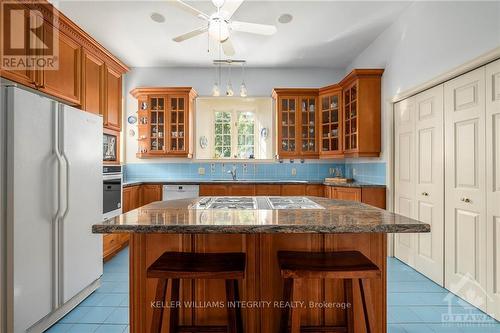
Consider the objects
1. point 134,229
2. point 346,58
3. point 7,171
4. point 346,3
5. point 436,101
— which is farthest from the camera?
point 346,58

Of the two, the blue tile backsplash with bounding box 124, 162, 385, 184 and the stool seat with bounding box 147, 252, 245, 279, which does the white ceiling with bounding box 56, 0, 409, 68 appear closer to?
the blue tile backsplash with bounding box 124, 162, 385, 184

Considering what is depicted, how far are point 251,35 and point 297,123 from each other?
66.2 inches

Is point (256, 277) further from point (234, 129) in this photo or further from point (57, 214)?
point (234, 129)

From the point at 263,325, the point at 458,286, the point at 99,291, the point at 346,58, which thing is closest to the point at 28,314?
the point at 99,291

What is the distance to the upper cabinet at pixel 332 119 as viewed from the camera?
391 cm

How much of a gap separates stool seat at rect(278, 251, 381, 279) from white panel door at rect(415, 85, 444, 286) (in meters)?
1.85

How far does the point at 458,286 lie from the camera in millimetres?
2592

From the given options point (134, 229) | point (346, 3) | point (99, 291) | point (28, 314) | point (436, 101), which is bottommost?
point (99, 291)

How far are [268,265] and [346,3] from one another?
2.88 metres

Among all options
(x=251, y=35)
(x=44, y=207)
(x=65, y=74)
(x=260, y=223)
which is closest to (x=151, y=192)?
(x=65, y=74)

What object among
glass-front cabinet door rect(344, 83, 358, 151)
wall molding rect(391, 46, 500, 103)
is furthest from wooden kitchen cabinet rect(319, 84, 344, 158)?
wall molding rect(391, 46, 500, 103)

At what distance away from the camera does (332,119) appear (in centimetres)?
465

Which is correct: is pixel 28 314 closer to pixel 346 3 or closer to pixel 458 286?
pixel 458 286

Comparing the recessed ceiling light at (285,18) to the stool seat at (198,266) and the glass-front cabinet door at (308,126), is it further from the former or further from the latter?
the stool seat at (198,266)
